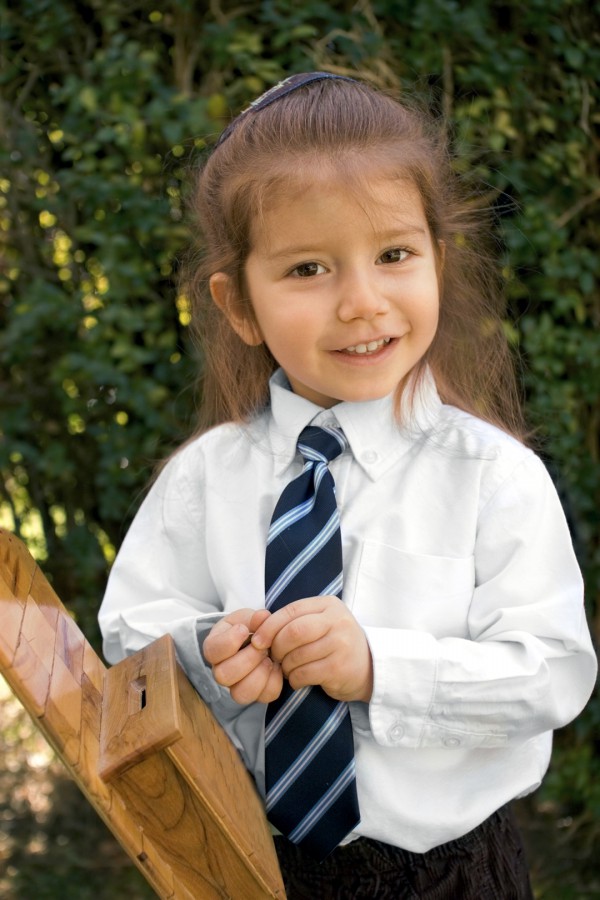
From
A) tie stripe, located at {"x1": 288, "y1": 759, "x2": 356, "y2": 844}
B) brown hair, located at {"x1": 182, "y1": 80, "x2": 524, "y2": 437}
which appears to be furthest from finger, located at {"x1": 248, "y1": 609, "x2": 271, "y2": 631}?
brown hair, located at {"x1": 182, "y1": 80, "x2": 524, "y2": 437}

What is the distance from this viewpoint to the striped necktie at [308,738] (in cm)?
150

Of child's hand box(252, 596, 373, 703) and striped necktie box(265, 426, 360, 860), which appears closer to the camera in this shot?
child's hand box(252, 596, 373, 703)

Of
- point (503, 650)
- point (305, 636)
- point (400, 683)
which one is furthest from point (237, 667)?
point (503, 650)

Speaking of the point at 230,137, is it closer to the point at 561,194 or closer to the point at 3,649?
the point at 3,649

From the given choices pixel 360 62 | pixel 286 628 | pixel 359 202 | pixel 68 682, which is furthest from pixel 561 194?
pixel 68 682

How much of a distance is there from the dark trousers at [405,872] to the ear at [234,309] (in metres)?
0.82

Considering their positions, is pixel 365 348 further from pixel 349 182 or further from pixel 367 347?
pixel 349 182

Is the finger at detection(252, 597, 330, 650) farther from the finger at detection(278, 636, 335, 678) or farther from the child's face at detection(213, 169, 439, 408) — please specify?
the child's face at detection(213, 169, 439, 408)

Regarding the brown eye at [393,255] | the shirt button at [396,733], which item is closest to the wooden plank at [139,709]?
the shirt button at [396,733]

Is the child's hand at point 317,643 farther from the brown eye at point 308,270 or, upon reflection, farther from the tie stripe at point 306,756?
the brown eye at point 308,270

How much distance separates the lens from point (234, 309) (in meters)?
1.78

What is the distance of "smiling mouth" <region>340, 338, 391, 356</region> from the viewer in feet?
5.18

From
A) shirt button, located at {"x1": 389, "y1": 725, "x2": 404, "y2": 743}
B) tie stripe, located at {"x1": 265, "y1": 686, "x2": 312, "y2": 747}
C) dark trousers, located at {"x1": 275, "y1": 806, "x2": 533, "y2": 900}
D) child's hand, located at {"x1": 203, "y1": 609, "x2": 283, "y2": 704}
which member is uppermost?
child's hand, located at {"x1": 203, "y1": 609, "x2": 283, "y2": 704}

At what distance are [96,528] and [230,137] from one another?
193 cm
